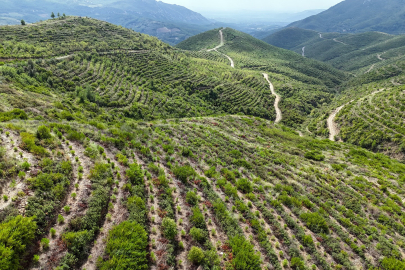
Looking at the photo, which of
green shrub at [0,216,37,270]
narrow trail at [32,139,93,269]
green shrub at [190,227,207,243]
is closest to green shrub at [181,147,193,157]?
narrow trail at [32,139,93,269]

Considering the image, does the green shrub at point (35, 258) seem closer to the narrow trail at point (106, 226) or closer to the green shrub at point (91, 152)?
the narrow trail at point (106, 226)

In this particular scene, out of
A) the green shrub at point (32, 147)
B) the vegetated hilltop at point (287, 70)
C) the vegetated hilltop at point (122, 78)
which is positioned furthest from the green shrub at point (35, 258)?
the vegetated hilltop at point (287, 70)

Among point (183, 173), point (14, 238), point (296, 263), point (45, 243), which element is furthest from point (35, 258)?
point (296, 263)

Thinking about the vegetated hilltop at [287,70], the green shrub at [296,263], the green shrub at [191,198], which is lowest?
the green shrub at [296,263]

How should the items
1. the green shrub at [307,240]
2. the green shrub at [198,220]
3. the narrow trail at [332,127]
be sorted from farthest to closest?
the narrow trail at [332,127] → the green shrub at [307,240] → the green shrub at [198,220]

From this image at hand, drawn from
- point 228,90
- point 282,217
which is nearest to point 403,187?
point 282,217

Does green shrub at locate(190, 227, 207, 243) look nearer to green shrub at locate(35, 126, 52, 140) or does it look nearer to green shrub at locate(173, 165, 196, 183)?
green shrub at locate(173, 165, 196, 183)
